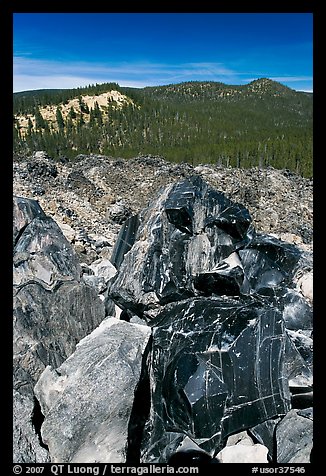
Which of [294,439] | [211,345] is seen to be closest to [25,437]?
[211,345]

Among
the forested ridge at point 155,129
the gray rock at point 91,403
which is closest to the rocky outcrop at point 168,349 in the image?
the gray rock at point 91,403

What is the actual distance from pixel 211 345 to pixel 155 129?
67.4m

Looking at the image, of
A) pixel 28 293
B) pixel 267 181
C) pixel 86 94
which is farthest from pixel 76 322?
pixel 86 94

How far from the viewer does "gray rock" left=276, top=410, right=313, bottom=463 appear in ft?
15.3

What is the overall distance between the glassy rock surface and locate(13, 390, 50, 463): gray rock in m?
1.17

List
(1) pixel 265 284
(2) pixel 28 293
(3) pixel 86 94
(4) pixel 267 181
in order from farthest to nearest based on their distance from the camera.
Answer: (3) pixel 86 94
(4) pixel 267 181
(1) pixel 265 284
(2) pixel 28 293

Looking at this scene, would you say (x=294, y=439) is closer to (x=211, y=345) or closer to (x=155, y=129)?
(x=211, y=345)

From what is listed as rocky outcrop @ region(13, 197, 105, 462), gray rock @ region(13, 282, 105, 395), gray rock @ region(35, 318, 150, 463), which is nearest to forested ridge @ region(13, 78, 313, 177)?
rocky outcrop @ region(13, 197, 105, 462)

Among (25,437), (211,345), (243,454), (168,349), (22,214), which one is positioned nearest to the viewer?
(243,454)

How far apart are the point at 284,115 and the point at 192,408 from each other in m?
116

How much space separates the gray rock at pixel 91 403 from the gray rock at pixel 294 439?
5.83 ft

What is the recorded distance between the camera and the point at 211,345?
517 cm
